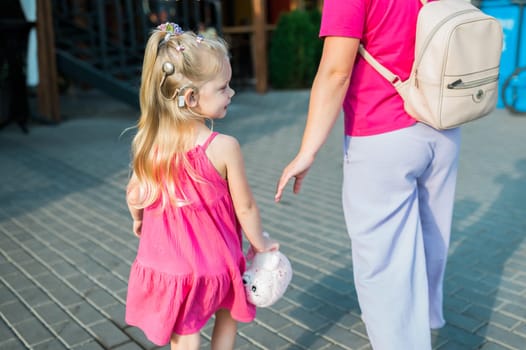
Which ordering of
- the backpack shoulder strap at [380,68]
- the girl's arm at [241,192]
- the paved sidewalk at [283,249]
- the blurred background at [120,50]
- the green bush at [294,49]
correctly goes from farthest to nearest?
1. the green bush at [294,49]
2. the blurred background at [120,50]
3. the paved sidewalk at [283,249]
4. the backpack shoulder strap at [380,68]
5. the girl's arm at [241,192]

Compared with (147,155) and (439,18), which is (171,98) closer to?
(147,155)

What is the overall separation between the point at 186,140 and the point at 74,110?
900cm

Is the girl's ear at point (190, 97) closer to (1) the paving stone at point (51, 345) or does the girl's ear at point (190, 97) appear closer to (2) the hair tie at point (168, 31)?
(2) the hair tie at point (168, 31)

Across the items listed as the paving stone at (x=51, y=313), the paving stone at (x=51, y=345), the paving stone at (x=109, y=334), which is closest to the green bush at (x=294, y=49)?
the paving stone at (x=51, y=313)

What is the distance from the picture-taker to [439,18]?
71.0 inches

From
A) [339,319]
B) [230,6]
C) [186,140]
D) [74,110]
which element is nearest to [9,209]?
[339,319]

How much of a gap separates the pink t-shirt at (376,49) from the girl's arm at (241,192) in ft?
1.52

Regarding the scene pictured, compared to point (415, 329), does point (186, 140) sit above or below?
above

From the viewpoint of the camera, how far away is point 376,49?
1.90m

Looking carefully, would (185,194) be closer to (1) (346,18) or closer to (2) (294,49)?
(1) (346,18)

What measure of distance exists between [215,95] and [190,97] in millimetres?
81

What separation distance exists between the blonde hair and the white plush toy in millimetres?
357

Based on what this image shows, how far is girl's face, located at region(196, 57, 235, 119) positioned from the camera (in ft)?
5.84

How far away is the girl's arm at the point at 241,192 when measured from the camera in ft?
5.93
